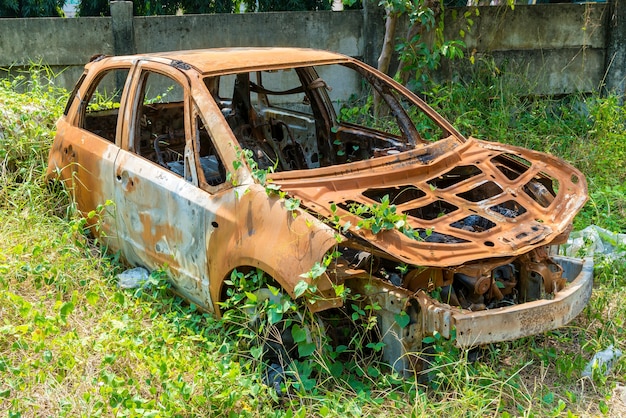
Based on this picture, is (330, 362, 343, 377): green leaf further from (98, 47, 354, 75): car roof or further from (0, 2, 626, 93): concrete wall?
(0, 2, 626, 93): concrete wall

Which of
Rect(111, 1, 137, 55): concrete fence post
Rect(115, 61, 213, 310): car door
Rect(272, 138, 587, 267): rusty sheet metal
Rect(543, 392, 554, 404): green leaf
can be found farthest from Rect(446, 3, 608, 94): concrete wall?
Rect(543, 392, 554, 404): green leaf

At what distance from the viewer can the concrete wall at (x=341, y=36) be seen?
25.7 ft

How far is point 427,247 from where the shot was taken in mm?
3531

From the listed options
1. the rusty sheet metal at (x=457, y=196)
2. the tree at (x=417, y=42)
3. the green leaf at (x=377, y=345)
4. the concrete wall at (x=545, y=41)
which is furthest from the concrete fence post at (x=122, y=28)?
the green leaf at (x=377, y=345)

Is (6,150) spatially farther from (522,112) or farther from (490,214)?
(522,112)

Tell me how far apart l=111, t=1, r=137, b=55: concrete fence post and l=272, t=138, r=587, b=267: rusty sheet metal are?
4.48 m

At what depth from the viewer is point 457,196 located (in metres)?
4.23

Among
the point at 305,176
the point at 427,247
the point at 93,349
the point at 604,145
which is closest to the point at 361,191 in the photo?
the point at 305,176

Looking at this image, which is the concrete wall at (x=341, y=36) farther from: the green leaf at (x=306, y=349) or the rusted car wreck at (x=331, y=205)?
the green leaf at (x=306, y=349)

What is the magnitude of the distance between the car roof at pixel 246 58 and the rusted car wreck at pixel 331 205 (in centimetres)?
1

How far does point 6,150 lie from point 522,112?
17.8 feet

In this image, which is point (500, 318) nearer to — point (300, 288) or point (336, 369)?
point (336, 369)

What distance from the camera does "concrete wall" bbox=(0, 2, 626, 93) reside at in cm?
784

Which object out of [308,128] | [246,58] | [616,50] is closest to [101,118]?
[308,128]
